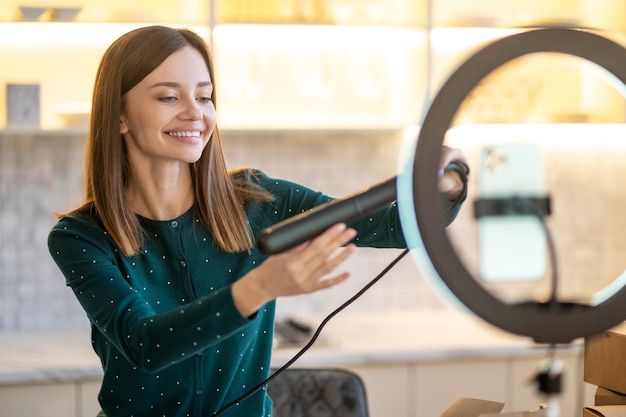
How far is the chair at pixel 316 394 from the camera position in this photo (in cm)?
176

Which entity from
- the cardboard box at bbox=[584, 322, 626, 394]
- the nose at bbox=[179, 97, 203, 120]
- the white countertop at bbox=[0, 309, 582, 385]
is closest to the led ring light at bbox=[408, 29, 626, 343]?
the cardboard box at bbox=[584, 322, 626, 394]

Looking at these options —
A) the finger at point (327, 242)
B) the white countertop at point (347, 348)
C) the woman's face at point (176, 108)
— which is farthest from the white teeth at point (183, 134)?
the white countertop at point (347, 348)

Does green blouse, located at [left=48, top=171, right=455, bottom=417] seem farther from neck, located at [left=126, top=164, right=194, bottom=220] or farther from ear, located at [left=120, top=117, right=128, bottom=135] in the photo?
ear, located at [left=120, top=117, right=128, bottom=135]

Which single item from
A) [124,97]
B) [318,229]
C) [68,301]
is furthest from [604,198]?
[68,301]

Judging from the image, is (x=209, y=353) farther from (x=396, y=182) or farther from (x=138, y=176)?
(x=396, y=182)

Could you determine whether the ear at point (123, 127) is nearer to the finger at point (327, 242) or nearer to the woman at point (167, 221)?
the woman at point (167, 221)

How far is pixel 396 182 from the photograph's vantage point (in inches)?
29.0

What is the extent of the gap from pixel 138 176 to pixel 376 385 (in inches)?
51.1

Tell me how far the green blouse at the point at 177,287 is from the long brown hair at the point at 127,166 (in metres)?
0.02

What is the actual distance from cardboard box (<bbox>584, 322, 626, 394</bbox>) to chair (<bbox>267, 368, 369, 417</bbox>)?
24.3 inches

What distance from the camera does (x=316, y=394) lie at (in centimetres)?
177

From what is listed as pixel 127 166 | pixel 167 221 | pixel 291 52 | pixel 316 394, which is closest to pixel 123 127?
pixel 127 166

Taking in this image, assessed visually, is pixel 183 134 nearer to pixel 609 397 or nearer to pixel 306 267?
pixel 306 267

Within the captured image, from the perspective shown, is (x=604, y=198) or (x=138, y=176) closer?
(x=604, y=198)
